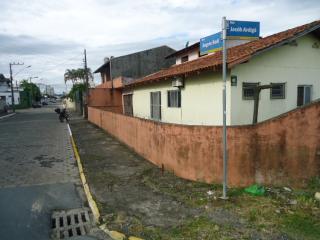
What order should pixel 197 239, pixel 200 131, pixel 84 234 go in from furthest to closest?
pixel 200 131, pixel 84 234, pixel 197 239

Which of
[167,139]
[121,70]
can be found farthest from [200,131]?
[121,70]

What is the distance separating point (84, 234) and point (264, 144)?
13.8 ft

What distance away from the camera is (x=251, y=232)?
4.96 meters

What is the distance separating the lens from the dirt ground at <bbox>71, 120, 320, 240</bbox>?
501cm

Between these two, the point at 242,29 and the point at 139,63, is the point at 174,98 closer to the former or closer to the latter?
the point at 242,29

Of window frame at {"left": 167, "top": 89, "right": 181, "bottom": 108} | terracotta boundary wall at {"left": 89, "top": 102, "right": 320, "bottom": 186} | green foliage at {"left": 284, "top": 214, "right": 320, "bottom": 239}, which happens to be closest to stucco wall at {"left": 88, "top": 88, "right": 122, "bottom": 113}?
window frame at {"left": 167, "top": 89, "right": 181, "bottom": 108}

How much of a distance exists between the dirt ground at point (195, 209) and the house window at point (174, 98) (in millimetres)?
4813

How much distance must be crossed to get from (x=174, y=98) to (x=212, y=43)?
6.88m

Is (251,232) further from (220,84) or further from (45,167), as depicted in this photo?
(45,167)

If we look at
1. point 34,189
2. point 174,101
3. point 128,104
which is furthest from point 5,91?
point 34,189

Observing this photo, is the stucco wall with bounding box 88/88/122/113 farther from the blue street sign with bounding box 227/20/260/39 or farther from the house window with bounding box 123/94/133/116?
the blue street sign with bounding box 227/20/260/39

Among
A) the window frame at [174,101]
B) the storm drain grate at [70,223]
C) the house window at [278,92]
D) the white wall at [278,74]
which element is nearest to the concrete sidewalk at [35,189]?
the storm drain grate at [70,223]

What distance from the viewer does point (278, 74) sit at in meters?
9.91

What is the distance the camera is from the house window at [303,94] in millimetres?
10562
